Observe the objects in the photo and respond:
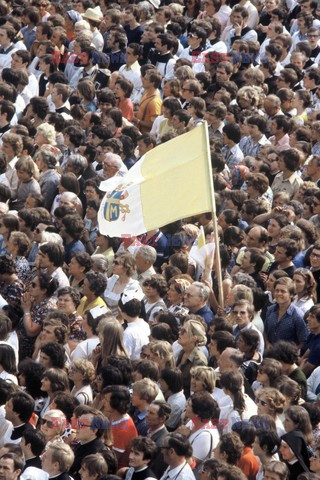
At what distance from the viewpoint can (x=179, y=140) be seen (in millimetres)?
13414

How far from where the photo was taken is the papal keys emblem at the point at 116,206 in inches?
540

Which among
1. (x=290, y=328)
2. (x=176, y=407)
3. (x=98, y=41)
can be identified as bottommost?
(x=98, y=41)

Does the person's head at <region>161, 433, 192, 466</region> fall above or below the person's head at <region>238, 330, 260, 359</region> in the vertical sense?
above

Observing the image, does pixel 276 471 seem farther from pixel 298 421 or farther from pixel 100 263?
pixel 100 263

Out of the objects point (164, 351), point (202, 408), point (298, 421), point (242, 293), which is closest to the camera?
point (298, 421)

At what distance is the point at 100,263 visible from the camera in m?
14.0

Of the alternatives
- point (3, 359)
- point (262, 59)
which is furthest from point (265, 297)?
point (262, 59)

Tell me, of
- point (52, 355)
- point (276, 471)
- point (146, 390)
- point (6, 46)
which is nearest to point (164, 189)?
point (52, 355)

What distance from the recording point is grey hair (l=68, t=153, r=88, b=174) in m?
16.1

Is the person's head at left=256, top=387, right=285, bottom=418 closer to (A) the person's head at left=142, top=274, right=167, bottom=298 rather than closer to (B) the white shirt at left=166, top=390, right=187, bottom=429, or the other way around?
(B) the white shirt at left=166, top=390, right=187, bottom=429

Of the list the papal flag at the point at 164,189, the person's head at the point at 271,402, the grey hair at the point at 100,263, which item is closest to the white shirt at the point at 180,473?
the person's head at the point at 271,402

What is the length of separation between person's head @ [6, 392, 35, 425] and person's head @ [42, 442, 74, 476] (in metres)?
0.70

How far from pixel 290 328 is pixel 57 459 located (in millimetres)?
3337

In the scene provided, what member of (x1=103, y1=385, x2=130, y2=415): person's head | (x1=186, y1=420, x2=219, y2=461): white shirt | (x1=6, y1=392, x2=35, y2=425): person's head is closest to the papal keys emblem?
(x1=103, y1=385, x2=130, y2=415): person's head
